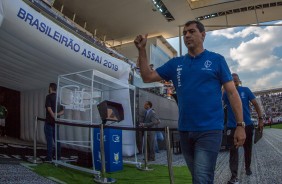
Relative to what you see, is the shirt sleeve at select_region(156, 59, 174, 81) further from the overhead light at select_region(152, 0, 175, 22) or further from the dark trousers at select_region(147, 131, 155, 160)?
the overhead light at select_region(152, 0, 175, 22)

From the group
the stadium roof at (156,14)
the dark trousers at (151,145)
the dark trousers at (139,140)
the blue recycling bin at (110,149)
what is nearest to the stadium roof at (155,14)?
the stadium roof at (156,14)

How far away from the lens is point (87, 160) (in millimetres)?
5555

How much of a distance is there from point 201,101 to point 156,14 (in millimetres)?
17363

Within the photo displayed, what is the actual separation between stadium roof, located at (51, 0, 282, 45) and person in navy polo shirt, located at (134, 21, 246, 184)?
1501cm

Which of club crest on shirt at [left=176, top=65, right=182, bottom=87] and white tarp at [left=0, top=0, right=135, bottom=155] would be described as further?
white tarp at [left=0, top=0, right=135, bottom=155]

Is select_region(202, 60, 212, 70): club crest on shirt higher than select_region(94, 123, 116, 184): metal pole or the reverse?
higher

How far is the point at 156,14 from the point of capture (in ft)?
60.9

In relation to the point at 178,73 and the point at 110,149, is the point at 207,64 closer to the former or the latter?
the point at 178,73

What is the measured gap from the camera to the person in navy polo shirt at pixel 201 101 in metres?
1.99

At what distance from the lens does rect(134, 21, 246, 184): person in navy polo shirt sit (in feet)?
6.52

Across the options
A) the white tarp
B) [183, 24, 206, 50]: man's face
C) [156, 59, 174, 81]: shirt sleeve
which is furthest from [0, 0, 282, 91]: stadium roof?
[183, 24, 206, 50]: man's face

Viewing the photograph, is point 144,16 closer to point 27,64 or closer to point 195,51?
point 27,64

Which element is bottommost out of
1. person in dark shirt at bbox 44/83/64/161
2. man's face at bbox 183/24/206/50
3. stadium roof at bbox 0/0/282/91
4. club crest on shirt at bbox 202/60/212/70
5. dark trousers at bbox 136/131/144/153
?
dark trousers at bbox 136/131/144/153

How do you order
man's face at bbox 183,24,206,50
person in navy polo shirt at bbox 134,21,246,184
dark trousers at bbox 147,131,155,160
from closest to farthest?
1. person in navy polo shirt at bbox 134,21,246,184
2. man's face at bbox 183,24,206,50
3. dark trousers at bbox 147,131,155,160
